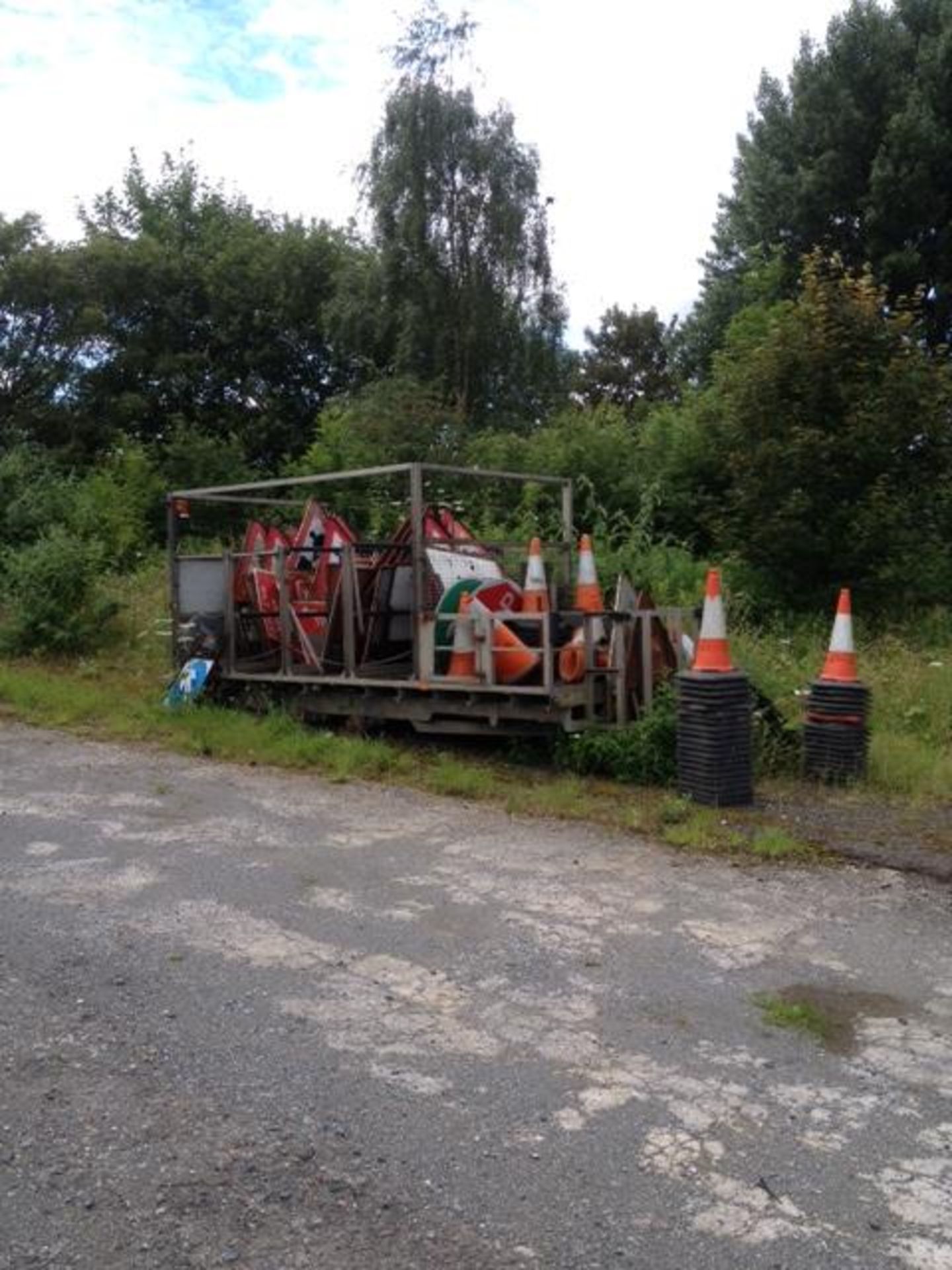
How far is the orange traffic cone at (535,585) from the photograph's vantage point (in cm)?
900

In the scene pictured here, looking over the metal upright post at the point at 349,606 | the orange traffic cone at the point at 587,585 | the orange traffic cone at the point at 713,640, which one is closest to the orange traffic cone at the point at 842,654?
the orange traffic cone at the point at 713,640

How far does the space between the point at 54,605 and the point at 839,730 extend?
10.3 meters

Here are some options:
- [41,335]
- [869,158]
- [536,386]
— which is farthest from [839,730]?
[41,335]

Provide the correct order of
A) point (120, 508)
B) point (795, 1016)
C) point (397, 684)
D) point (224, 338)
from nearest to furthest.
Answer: point (795, 1016) → point (397, 684) → point (120, 508) → point (224, 338)

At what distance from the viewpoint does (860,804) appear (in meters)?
7.29

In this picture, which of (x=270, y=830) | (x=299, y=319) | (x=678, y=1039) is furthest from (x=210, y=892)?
(x=299, y=319)

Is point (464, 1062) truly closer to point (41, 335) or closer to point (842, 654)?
point (842, 654)

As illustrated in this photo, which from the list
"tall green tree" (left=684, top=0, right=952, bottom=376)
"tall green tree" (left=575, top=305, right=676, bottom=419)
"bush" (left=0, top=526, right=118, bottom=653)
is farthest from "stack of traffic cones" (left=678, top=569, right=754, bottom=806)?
"tall green tree" (left=575, top=305, right=676, bottom=419)

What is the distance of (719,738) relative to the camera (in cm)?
718

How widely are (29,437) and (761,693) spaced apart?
21.4 meters

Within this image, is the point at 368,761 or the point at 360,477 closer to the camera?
the point at 368,761

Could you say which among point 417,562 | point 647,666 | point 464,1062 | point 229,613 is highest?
point 417,562

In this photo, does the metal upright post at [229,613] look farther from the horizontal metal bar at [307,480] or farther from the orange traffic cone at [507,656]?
the orange traffic cone at [507,656]

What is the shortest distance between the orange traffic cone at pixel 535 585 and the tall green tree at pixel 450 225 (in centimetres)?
1492
